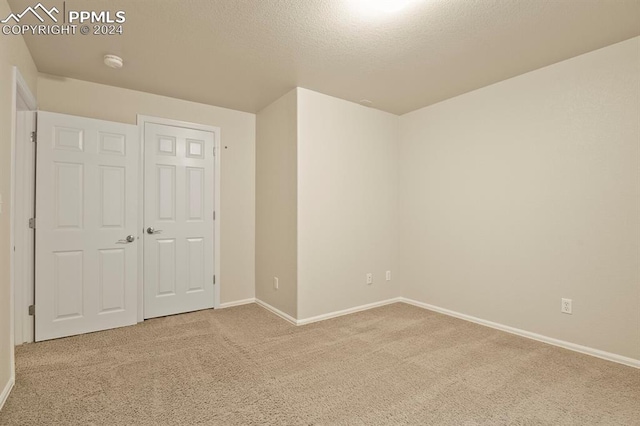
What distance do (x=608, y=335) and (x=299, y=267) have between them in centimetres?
269

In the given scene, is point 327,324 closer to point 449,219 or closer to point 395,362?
point 395,362

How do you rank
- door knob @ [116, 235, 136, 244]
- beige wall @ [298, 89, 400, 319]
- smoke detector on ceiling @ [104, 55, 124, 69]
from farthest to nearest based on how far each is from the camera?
beige wall @ [298, 89, 400, 319] < door knob @ [116, 235, 136, 244] < smoke detector on ceiling @ [104, 55, 124, 69]

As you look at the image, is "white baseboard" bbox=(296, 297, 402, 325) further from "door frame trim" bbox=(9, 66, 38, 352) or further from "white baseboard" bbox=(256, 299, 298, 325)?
"door frame trim" bbox=(9, 66, 38, 352)

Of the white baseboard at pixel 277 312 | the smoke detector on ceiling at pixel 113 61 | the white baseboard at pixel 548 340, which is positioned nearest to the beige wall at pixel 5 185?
the smoke detector on ceiling at pixel 113 61

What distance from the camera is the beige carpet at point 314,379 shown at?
187 cm

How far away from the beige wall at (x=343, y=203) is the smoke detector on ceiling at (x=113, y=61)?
166 centimetres

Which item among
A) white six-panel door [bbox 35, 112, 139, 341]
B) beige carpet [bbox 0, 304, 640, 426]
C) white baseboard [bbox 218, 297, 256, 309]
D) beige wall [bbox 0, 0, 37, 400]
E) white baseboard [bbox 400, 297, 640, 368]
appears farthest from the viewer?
white baseboard [bbox 218, 297, 256, 309]

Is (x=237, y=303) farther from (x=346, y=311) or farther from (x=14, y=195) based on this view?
(x=14, y=195)

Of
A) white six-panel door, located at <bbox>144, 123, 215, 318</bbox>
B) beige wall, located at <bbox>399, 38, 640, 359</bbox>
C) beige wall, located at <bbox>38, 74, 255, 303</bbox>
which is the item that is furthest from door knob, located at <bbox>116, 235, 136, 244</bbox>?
beige wall, located at <bbox>399, 38, 640, 359</bbox>

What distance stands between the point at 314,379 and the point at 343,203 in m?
2.03

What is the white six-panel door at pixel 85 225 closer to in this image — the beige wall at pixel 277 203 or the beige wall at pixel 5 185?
the beige wall at pixel 5 185

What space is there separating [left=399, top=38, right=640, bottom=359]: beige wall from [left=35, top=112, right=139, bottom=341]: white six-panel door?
342 cm

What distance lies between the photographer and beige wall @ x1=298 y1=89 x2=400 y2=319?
350 centimetres

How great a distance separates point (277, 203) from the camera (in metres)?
3.80
